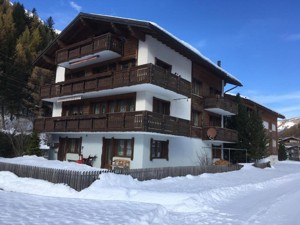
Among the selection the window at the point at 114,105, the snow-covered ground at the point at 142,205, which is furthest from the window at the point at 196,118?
the snow-covered ground at the point at 142,205

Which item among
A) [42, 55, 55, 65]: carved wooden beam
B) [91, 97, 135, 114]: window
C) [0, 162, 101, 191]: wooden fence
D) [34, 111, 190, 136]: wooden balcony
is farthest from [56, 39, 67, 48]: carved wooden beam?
[0, 162, 101, 191]: wooden fence

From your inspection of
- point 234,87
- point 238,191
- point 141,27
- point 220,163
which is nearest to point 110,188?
point 238,191

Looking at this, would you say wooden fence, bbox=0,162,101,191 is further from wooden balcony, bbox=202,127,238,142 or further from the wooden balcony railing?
wooden balcony, bbox=202,127,238,142

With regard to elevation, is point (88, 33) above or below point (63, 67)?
above

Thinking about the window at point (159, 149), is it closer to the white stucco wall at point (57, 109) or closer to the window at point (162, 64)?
the window at point (162, 64)

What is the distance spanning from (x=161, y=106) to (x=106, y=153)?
219 inches

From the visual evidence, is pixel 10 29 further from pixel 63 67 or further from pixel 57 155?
pixel 57 155

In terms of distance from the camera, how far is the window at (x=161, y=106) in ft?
74.1

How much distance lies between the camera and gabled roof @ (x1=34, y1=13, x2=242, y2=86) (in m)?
21.3

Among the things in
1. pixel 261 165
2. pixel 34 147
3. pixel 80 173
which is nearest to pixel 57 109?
pixel 34 147

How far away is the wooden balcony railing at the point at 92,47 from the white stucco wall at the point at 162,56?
2163 mm

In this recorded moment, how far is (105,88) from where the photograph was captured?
22.2 m

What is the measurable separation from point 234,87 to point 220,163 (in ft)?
36.1

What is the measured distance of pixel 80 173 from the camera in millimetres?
14789
